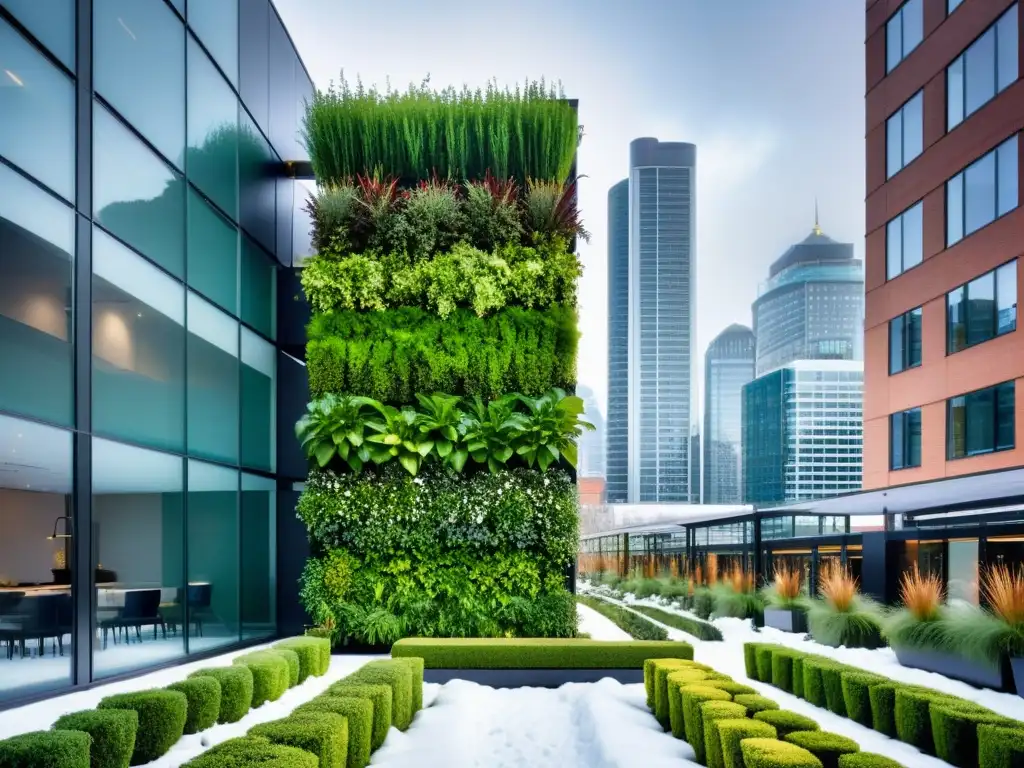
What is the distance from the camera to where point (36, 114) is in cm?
782

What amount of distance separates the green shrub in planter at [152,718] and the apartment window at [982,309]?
57.4 feet

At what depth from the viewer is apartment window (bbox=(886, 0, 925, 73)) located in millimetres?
22469

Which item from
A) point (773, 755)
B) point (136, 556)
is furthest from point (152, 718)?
point (773, 755)

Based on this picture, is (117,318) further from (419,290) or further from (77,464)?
(419,290)

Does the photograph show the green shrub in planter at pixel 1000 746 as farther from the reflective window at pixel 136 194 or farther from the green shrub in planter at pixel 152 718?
the reflective window at pixel 136 194

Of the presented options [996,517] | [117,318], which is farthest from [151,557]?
[996,517]

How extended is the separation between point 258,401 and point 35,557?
234 inches

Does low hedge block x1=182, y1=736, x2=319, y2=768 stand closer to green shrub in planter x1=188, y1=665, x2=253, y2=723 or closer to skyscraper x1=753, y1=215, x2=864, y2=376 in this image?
green shrub in planter x1=188, y1=665, x2=253, y2=723

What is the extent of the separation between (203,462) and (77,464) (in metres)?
2.97

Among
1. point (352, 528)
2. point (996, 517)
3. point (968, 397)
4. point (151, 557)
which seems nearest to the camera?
point (151, 557)

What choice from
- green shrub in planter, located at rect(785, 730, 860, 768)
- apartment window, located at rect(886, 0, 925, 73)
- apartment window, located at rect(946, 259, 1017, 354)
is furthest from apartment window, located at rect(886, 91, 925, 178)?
green shrub in planter, located at rect(785, 730, 860, 768)

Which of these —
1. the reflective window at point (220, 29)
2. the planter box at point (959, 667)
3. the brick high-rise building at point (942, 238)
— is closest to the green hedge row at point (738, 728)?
the planter box at point (959, 667)

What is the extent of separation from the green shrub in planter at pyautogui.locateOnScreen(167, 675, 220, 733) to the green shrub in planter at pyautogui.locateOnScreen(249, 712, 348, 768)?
59.0 inches

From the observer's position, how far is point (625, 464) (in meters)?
191
